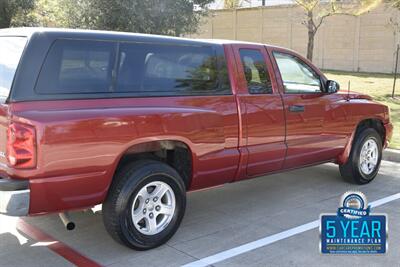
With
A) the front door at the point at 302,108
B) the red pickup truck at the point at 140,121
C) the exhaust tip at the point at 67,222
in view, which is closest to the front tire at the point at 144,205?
the red pickup truck at the point at 140,121

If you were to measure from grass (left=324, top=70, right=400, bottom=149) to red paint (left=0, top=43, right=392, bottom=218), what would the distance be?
2.84m

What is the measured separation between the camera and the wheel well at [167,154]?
4.25 meters

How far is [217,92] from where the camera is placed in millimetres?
4832

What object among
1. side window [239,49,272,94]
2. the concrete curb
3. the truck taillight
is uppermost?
side window [239,49,272,94]

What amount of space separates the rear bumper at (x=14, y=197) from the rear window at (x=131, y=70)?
0.71 metres

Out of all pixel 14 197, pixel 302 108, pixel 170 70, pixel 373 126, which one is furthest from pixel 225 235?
pixel 373 126

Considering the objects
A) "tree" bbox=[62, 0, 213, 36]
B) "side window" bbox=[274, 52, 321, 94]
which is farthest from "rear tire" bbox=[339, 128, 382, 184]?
"tree" bbox=[62, 0, 213, 36]

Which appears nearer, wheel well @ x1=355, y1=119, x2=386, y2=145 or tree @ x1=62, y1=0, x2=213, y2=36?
wheel well @ x1=355, y1=119, x2=386, y2=145

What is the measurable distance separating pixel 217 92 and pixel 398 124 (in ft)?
22.1

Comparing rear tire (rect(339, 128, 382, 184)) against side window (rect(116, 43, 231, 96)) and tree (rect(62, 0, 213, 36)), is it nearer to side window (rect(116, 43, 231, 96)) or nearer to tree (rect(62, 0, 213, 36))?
side window (rect(116, 43, 231, 96))

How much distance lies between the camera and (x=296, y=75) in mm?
5852

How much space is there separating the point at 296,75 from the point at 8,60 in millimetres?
3298

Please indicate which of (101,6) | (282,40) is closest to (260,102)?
(101,6)

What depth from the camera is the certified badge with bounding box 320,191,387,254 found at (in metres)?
4.33
